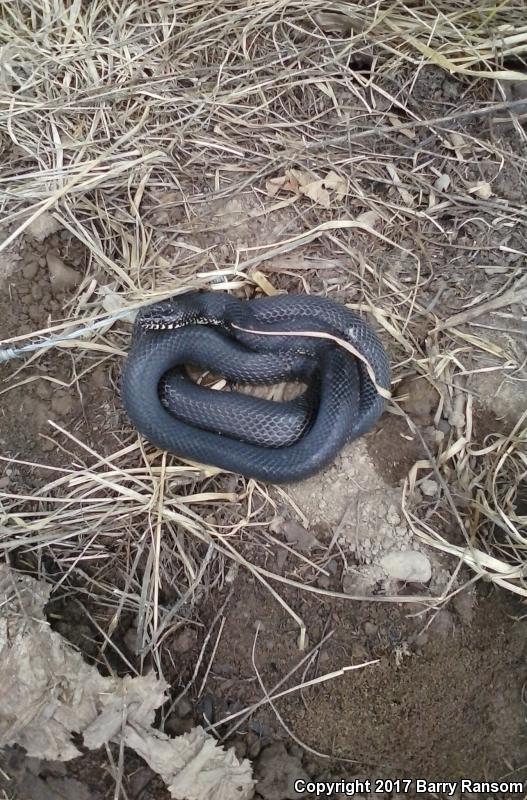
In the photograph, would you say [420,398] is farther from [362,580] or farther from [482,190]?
[482,190]

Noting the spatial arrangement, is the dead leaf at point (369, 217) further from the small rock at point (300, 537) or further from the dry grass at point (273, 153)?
the small rock at point (300, 537)

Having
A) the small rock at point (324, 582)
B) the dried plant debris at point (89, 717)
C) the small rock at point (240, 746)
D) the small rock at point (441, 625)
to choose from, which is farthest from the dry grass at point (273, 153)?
the small rock at point (240, 746)

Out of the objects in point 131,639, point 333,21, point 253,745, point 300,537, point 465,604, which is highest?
point 333,21

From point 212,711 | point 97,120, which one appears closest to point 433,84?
point 97,120

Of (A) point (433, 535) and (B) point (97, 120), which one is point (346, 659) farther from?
(B) point (97, 120)

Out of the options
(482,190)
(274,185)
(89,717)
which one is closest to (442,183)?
(482,190)

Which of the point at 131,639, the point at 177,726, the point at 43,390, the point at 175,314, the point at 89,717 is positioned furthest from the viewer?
the point at 43,390

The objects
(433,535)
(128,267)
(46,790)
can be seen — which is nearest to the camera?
(46,790)

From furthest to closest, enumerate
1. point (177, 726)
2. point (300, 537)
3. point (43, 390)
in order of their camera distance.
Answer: point (43, 390), point (300, 537), point (177, 726)
